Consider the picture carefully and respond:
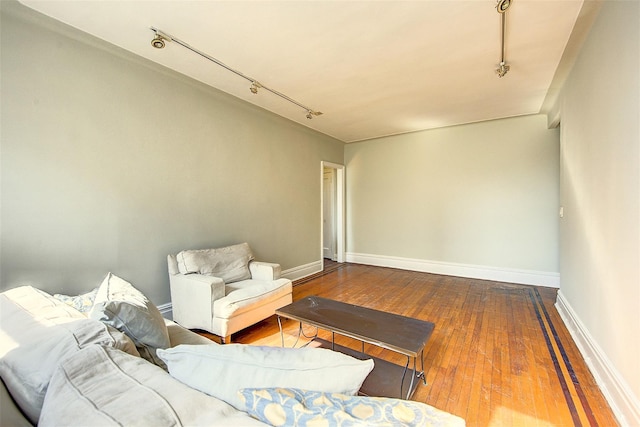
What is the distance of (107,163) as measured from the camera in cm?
239

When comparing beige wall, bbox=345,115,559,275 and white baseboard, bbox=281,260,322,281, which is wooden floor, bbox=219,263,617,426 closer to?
white baseboard, bbox=281,260,322,281

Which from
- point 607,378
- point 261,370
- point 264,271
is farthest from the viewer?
point 264,271

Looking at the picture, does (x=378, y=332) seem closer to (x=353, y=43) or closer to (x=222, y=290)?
(x=222, y=290)

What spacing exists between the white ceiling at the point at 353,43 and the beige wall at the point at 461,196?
3.27 feet

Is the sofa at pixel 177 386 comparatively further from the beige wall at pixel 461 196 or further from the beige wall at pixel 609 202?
the beige wall at pixel 461 196

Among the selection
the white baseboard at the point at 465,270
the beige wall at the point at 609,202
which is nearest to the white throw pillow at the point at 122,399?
the beige wall at the point at 609,202

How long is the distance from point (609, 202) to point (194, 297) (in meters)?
3.43

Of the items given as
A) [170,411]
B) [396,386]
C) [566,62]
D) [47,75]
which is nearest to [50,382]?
[170,411]

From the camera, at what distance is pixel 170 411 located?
64 centimetres

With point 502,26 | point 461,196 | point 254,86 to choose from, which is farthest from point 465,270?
point 254,86

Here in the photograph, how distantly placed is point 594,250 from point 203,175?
386 cm

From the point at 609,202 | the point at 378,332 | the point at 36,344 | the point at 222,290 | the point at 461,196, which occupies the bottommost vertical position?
the point at 378,332

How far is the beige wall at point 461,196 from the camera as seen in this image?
13.7 ft

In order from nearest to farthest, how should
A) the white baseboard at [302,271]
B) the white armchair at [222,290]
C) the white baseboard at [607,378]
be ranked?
the white baseboard at [607,378] → the white armchair at [222,290] → the white baseboard at [302,271]
